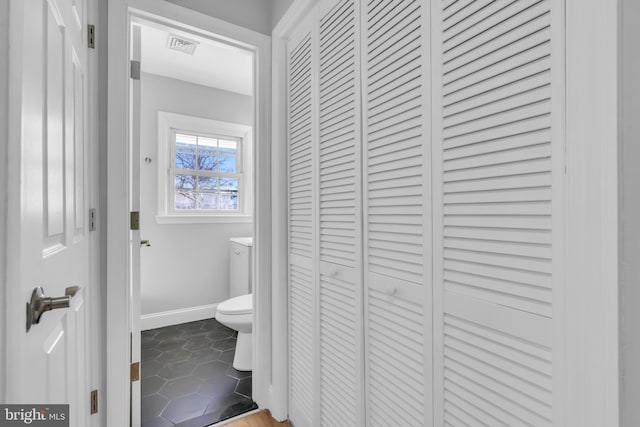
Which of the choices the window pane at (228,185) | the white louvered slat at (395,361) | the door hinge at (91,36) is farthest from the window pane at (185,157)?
the white louvered slat at (395,361)

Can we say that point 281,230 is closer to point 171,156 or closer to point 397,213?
point 397,213

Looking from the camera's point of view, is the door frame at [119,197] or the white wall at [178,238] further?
the white wall at [178,238]

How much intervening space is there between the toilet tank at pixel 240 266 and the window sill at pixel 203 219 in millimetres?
214

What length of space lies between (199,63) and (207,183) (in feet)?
3.90

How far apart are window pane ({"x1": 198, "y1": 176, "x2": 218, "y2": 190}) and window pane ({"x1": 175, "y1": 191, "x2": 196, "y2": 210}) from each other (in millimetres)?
132

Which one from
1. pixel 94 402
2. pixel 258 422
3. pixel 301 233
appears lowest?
pixel 258 422

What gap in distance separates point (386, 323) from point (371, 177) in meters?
0.50

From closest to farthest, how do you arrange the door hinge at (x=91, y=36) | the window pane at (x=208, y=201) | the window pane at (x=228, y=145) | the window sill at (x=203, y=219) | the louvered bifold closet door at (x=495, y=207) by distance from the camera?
the louvered bifold closet door at (x=495, y=207) < the door hinge at (x=91, y=36) < the window sill at (x=203, y=219) < the window pane at (x=208, y=201) < the window pane at (x=228, y=145)

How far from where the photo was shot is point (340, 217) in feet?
4.18

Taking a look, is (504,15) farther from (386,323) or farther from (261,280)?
(261,280)

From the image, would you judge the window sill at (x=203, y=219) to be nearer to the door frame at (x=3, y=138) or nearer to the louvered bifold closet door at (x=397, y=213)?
the louvered bifold closet door at (x=397, y=213)

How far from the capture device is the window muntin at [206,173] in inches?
127

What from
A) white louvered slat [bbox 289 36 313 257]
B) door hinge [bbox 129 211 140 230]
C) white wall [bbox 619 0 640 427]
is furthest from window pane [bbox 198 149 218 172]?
white wall [bbox 619 0 640 427]

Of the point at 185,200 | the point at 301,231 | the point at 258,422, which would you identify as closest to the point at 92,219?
the point at 301,231
